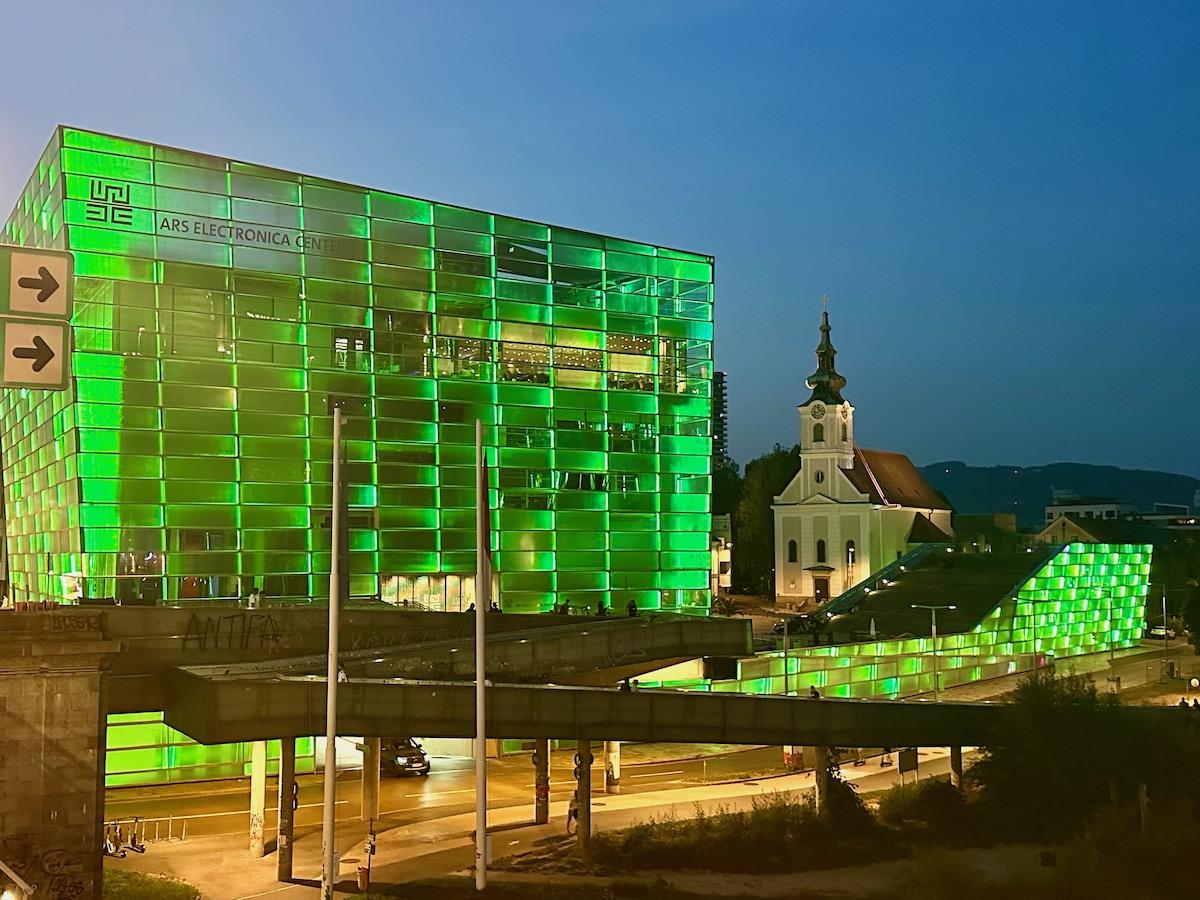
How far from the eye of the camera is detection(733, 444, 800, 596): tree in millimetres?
130875

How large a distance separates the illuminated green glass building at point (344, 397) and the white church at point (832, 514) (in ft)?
190

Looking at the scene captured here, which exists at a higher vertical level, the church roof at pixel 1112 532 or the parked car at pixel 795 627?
the church roof at pixel 1112 532

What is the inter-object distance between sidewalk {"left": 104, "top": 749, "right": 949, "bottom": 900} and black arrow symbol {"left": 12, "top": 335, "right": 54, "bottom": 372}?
2031 centimetres

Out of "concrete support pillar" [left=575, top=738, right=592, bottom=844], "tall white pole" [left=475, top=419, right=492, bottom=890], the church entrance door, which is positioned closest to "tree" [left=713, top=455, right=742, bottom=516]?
the church entrance door

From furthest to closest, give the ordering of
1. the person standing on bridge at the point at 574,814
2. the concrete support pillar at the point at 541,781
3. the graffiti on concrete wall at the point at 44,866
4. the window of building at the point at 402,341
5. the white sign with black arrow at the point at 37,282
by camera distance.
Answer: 1. the window of building at the point at 402,341
2. the concrete support pillar at the point at 541,781
3. the person standing on bridge at the point at 574,814
4. the graffiti on concrete wall at the point at 44,866
5. the white sign with black arrow at the point at 37,282

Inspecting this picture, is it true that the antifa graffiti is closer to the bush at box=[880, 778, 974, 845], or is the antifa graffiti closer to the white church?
the bush at box=[880, 778, 974, 845]

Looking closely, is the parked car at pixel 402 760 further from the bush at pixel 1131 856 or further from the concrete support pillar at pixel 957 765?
the bush at pixel 1131 856

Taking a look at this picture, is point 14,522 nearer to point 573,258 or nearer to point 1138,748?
point 573,258

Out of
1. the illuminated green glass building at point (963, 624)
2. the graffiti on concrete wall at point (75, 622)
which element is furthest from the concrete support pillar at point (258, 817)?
the illuminated green glass building at point (963, 624)

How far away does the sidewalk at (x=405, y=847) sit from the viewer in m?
29.3

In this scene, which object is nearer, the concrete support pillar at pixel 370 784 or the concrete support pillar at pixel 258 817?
the concrete support pillar at pixel 258 817

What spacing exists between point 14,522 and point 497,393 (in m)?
23.9

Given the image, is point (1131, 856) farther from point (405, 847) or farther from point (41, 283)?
point (41, 283)

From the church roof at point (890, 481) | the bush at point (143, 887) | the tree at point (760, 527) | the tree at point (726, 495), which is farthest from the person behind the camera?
the tree at point (726, 495)
